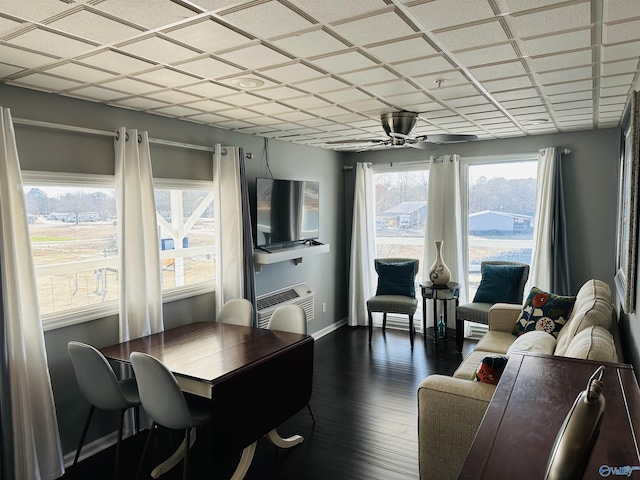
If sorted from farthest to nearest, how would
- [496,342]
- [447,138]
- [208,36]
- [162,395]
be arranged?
[496,342] < [447,138] < [162,395] < [208,36]

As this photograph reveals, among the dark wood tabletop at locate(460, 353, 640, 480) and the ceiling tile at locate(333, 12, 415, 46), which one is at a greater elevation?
the ceiling tile at locate(333, 12, 415, 46)

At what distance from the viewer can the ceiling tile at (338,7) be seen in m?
1.62

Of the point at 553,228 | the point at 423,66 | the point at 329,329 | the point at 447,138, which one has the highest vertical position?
the point at 423,66

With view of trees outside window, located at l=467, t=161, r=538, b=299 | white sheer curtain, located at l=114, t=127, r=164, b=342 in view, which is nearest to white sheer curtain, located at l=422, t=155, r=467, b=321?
view of trees outside window, located at l=467, t=161, r=538, b=299

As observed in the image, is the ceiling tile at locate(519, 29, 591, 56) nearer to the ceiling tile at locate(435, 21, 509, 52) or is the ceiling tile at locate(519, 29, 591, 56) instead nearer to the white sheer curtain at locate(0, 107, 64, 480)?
the ceiling tile at locate(435, 21, 509, 52)

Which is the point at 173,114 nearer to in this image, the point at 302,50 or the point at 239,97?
the point at 239,97

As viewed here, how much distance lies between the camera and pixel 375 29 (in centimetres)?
186

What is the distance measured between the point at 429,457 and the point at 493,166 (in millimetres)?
3933

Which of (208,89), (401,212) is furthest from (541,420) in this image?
(401,212)

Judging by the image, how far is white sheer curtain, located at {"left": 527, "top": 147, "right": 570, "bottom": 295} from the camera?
15.5 feet

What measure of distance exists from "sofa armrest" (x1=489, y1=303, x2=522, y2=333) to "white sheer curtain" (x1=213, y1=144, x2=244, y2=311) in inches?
90.3

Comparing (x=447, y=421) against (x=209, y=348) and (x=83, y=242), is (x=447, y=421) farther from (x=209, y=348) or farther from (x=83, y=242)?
(x=83, y=242)

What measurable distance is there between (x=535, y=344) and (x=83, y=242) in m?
3.05

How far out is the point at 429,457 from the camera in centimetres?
227
